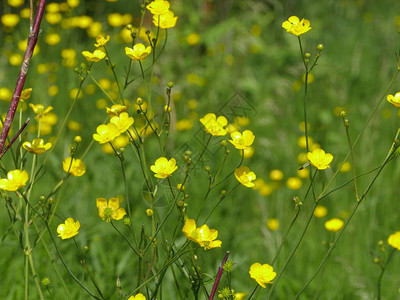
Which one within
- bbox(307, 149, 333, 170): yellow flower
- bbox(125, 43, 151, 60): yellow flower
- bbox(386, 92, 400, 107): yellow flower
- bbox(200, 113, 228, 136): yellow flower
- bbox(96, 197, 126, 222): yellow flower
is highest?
bbox(125, 43, 151, 60): yellow flower

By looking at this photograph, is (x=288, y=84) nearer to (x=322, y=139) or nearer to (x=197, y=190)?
(x=322, y=139)

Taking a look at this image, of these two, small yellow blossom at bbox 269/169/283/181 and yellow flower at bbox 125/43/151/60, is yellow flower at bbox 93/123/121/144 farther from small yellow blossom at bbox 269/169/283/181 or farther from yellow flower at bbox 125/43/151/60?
small yellow blossom at bbox 269/169/283/181

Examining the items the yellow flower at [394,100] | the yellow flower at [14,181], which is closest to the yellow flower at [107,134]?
the yellow flower at [14,181]

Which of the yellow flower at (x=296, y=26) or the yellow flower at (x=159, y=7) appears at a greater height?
the yellow flower at (x=159, y=7)

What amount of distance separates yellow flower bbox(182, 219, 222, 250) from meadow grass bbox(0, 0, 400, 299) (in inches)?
1.7

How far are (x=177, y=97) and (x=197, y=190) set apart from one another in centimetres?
103

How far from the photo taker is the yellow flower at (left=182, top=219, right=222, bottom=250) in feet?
3.63

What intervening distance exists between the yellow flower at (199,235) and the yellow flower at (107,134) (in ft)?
0.77

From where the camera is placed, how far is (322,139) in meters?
3.19

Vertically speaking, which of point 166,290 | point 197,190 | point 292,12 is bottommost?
point 292,12

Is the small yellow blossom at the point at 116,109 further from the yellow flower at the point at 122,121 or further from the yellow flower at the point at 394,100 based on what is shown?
the yellow flower at the point at 394,100

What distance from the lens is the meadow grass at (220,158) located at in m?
1.78

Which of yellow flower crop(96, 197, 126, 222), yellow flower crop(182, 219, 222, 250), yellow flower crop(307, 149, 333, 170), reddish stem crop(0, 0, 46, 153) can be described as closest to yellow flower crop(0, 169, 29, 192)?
reddish stem crop(0, 0, 46, 153)

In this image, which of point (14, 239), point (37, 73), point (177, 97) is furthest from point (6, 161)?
point (177, 97)
